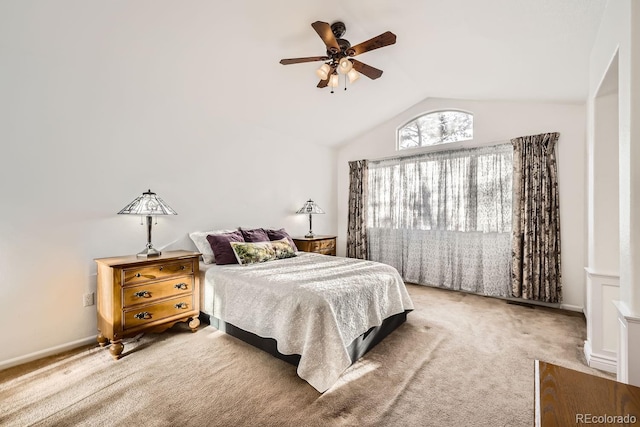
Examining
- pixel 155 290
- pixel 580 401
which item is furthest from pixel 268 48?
pixel 580 401

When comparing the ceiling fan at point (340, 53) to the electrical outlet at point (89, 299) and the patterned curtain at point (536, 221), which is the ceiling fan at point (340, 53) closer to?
the patterned curtain at point (536, 221)

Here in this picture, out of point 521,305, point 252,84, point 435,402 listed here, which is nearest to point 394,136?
point 252,84

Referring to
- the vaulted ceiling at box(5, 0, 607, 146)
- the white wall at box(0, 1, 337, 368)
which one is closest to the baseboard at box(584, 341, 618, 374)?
the vaulted ceiling at box(5, 0, 607, 146)

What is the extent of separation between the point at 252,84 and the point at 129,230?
209 cm

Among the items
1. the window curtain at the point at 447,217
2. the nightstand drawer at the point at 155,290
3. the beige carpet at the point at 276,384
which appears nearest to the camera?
the beige carpet at the point at 276,384

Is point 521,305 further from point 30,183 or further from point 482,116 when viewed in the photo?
point 30,183

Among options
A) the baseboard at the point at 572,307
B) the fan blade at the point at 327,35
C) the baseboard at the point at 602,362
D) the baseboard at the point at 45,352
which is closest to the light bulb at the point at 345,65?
the fan blade at the point at 327,35

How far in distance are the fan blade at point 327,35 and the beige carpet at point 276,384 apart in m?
2.64

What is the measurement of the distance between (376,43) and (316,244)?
301 cm

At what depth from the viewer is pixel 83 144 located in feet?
8.60

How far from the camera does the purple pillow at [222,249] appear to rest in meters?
3.14

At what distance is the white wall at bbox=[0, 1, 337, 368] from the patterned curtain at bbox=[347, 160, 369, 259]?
2548 mm

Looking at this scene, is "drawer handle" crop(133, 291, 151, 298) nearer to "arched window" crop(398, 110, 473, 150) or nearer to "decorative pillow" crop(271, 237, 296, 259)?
"decorative pillow" crop(271, 237, 296, 259)

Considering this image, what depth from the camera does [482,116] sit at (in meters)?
4.14
